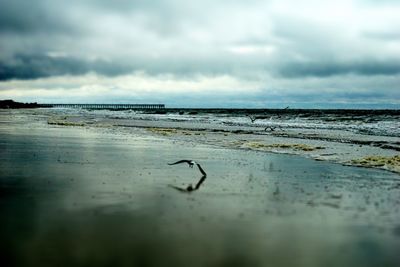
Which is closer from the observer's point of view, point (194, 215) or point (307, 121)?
point (194, 215)

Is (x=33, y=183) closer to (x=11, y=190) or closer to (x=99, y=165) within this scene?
(x=11, y=190)

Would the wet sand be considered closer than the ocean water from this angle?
Yes

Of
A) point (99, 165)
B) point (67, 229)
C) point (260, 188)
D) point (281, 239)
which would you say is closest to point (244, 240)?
point (281, 239)

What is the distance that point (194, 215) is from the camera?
12.2 meters

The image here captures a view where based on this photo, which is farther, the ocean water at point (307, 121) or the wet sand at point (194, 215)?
the ocean water at point (307, 121)

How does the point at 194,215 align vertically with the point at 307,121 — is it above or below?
below

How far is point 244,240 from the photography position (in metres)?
10.1

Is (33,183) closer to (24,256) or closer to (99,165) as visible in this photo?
(99,165)

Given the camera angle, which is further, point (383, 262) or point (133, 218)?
point (133, 218)

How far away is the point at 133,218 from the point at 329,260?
493 centimetres

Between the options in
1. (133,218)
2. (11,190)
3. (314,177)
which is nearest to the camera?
(133,218)

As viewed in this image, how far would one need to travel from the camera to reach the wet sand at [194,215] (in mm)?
9156

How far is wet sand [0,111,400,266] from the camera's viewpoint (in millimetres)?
9156

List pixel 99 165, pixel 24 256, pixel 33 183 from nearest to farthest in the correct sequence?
pixel 24 256, pixel 33 183, pixel 99 165
